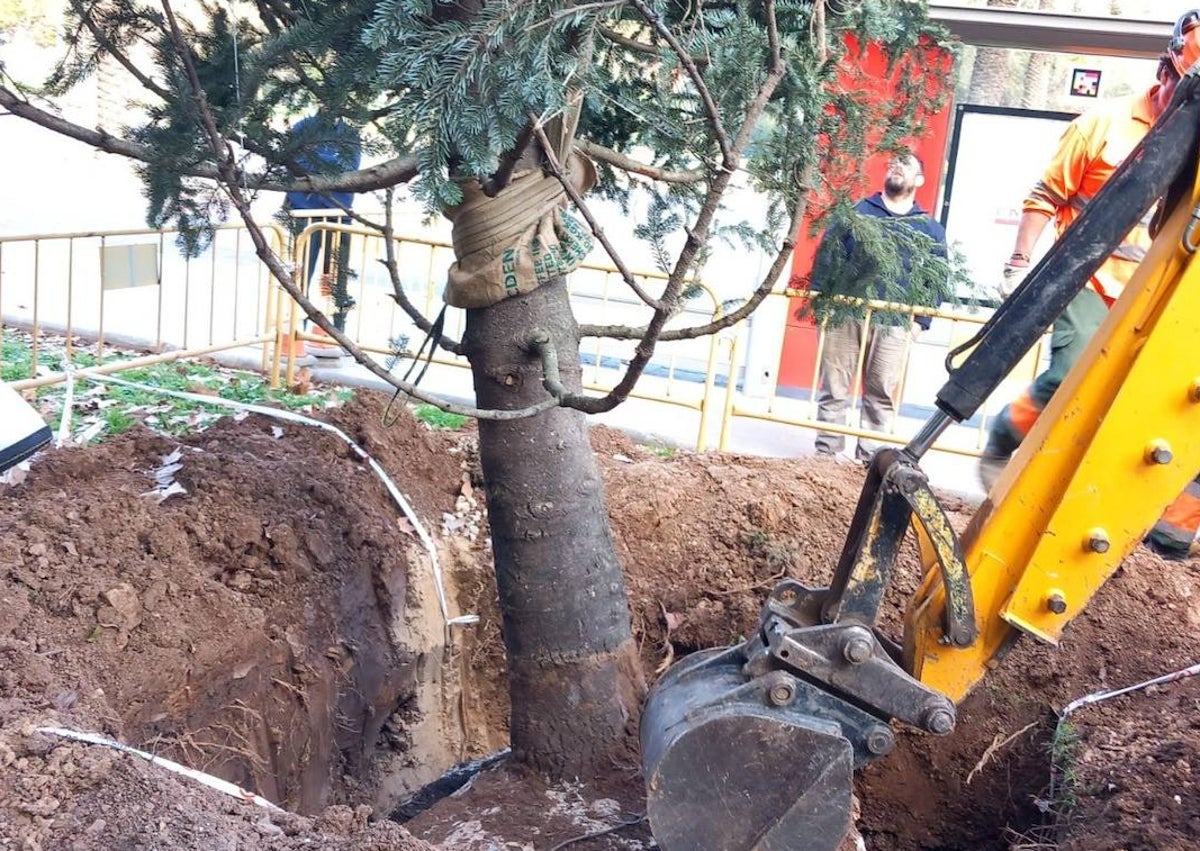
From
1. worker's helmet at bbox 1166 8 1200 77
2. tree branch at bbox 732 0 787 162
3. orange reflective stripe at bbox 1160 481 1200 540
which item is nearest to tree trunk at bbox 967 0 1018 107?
orange reflective stripe at bbox 1160 481 1200 540

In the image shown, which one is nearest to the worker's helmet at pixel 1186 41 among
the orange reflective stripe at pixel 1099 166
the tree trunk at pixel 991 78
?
the orange reflective stripe at pixel 1099 166

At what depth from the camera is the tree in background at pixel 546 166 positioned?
2682 millimetres

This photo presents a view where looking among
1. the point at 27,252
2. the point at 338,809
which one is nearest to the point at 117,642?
the point at 338,809

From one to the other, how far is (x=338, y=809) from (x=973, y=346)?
1821mm

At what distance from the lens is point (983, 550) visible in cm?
267

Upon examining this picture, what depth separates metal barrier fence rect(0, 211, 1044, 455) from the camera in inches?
258

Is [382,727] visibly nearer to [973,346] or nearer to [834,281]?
[834,281]

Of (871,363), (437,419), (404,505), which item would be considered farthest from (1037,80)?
(404,505)

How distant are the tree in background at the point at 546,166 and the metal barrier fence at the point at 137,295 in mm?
2002

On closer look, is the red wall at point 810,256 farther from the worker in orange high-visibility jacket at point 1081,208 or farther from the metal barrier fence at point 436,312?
the worker in orange high-visibility jacket at point 1081,208

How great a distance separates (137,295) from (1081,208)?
28.9ft

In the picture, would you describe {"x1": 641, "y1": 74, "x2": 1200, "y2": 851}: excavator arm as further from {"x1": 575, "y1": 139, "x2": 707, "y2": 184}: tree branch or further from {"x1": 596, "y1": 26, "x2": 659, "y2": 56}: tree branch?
{"x1": 596, "y1": 26, "x2": 659, "y2": 56}: tree branch

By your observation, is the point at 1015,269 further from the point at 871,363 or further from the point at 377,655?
the point at 377,655

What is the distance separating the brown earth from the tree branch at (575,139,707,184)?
1.64 metres
